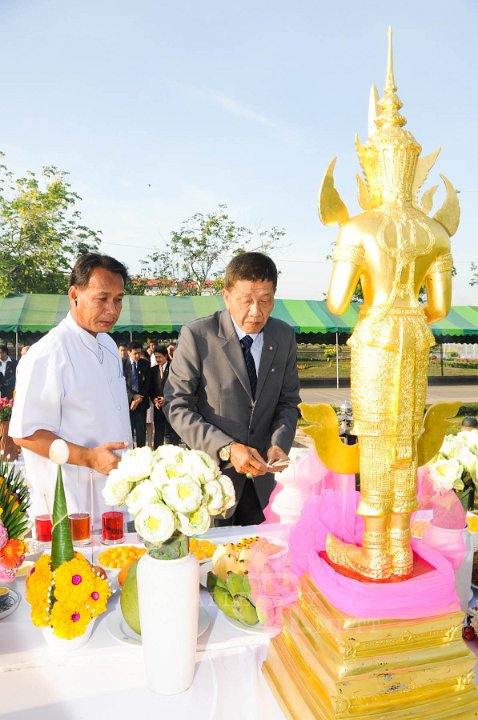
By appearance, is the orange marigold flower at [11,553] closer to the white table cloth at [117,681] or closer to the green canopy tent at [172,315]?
the white table cloth at [117,681]

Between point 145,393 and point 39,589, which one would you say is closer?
point 39,589

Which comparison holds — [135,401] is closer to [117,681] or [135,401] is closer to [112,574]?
[112,574]

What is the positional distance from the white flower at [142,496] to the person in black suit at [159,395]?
7399 mm

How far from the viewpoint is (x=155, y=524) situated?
3.68 feet

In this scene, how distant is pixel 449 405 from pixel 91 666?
1.17m

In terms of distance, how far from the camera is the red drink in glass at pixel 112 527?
2078 mm

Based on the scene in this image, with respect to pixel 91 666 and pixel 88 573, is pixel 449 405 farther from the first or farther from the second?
pixel 91 666

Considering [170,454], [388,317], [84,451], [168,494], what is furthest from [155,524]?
[84,451]

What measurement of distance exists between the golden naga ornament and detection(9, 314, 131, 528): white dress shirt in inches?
59.2

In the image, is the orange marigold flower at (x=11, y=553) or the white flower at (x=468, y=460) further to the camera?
the white flower at (x=468, y=460)

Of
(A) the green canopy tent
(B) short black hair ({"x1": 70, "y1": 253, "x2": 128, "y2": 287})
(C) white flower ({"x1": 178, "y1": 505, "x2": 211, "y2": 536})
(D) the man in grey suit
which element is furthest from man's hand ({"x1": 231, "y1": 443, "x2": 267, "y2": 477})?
(A) the green canopy tent

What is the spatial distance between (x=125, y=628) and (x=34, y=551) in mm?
671

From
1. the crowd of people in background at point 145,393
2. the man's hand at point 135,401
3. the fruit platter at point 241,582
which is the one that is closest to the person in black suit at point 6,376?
the crowd of people in background at point 145,393

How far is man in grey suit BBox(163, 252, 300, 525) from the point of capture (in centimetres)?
251
